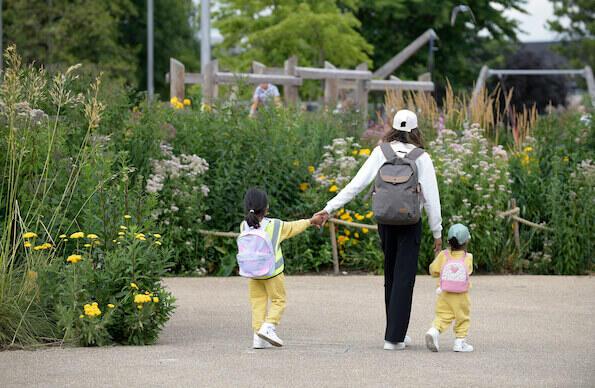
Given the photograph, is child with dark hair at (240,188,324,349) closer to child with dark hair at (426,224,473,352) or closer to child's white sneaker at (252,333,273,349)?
child's white sneaker at (252,333,273,349)

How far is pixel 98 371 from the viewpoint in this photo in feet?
23.5

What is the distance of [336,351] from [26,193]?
8.97 ft

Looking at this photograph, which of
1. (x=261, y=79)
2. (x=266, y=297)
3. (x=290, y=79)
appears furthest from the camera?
(x=290, y=79)

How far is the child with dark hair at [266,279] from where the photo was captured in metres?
8.20

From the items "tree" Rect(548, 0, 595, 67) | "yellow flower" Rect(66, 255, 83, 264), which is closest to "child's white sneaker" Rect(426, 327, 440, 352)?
"yellow flower" Rect(66, 255, 83, 264)

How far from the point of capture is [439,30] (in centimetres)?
4219

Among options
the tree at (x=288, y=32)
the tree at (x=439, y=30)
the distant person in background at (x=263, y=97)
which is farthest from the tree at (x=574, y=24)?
the distant person in background at (x=263, y=97)

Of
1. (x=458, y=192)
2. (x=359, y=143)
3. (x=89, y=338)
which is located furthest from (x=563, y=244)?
(x=89, y=338)

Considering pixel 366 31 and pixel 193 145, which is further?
pixel 366 31

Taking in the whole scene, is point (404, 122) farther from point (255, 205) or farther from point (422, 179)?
point (255, 205)

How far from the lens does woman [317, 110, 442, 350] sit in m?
8.27

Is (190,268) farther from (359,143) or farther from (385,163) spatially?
(385,163)

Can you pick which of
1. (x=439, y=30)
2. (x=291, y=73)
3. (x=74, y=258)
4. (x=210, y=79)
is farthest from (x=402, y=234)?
(x=439, y=30)

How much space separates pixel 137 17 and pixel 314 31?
750 inches
